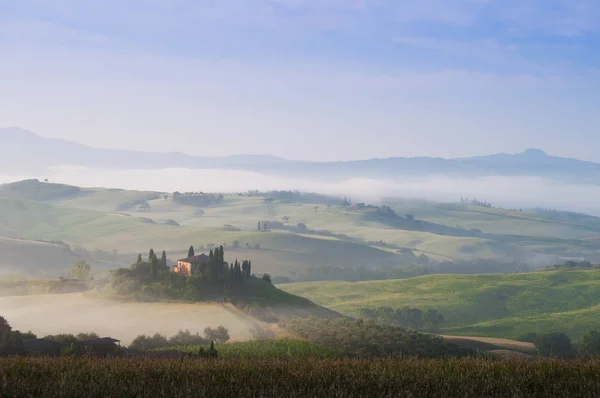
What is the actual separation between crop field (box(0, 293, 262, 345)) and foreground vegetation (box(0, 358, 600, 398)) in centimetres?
9740

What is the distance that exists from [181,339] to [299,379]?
94.9 m

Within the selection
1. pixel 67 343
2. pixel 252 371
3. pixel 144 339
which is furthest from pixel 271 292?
pixel 252 371

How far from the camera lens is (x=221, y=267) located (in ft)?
541

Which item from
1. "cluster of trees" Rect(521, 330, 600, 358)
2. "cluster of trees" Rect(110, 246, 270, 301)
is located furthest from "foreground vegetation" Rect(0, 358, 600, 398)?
"cluster of trees" Rect(521, 330, 600, 358)

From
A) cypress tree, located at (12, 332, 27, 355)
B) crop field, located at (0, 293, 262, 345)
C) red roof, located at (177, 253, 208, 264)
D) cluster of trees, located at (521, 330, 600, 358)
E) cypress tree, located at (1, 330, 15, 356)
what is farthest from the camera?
red roof, located at (177, 253, 208, 264)

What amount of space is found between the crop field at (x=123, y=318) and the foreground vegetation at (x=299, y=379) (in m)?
97.4

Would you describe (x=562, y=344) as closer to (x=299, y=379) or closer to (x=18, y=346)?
(x=18, y=346)

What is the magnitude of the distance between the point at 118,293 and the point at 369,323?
68.2m

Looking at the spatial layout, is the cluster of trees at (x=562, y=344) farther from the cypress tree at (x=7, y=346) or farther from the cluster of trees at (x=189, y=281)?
the cypress tree at (x=7, y=346)

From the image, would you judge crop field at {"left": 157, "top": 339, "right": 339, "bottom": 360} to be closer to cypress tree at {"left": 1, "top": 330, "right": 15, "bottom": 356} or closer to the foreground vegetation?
cypress tree at {"left": 1, "top": 330, "right": 15, "bottom": 356}

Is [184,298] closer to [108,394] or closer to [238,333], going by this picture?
[238,333]

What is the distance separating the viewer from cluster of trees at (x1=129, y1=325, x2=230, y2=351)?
10712cm

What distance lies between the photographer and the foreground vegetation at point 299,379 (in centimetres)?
2191

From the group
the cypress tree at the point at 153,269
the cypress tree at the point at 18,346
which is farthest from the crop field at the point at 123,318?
the cypress tree at the point at 18,346
